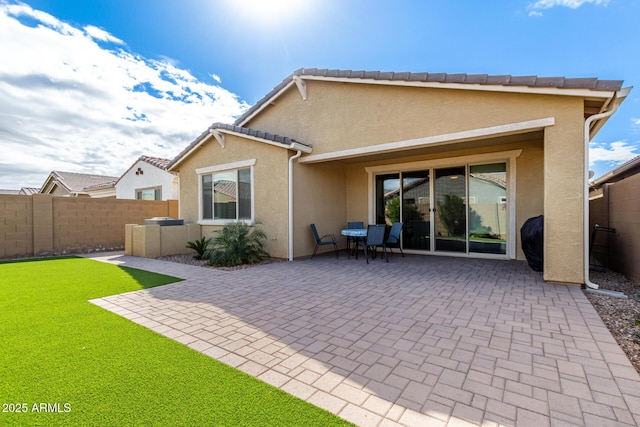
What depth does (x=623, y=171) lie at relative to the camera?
1035cm

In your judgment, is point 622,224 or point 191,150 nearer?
point 622,224

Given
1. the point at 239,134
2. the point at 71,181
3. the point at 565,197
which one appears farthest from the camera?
the point at 71,181

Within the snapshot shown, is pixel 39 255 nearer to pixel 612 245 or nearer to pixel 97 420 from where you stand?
pixel 97 420

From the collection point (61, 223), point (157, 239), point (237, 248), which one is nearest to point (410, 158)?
point (237, 248)

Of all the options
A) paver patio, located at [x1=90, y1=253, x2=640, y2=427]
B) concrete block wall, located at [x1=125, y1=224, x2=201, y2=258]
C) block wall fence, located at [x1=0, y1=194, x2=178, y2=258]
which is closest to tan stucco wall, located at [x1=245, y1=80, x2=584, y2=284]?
paver patio, located at [x1=90, y1=253, x2=640, y2=427]

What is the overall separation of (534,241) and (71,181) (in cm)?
3127

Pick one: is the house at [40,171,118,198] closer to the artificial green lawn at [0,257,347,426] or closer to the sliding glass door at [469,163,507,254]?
the artificial green lawn at [0,257,347,426]

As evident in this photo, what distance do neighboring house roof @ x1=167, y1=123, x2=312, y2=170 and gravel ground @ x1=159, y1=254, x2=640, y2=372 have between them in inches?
286

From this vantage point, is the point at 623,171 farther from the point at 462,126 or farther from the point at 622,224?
Result: the point at 462,126

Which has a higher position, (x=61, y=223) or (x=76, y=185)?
(x=76, y=185)

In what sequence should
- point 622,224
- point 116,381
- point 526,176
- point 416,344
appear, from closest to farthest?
point 116,381 → point 416,344 → point 622,224 → point 526,176

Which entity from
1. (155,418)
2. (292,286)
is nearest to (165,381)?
(155,418)

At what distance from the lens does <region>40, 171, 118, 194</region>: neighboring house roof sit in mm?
22767

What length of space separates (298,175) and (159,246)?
544 centimetres
